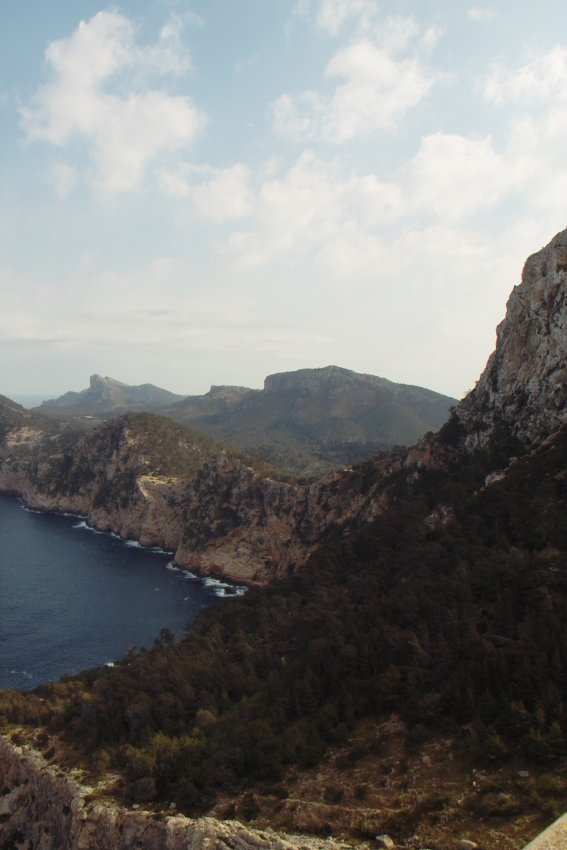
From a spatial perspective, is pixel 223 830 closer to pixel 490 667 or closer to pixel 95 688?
pixel 490 667

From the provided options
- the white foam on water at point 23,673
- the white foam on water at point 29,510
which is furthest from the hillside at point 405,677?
the white foam on water at point 29,510

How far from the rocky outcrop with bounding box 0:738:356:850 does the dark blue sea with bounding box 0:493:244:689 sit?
22184mm

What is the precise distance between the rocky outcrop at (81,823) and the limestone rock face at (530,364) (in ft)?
119

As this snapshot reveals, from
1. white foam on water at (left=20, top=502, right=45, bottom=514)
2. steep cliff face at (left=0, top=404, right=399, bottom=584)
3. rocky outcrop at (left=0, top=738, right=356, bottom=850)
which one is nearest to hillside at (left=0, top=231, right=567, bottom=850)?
rocky outcrop at (left=0, top=738, right=356, bottom=850)

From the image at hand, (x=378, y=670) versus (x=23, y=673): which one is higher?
(x=378, y=670)

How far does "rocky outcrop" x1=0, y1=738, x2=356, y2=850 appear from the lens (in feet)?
65.8

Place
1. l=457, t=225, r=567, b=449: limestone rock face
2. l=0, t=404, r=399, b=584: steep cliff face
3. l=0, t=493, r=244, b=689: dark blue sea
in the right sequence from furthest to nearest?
1. l=0, t=404, r=399, b=584: steep cliff face
2. l=0, t=493, r=244, b=689: dark blue sea
3. l=457, t=225, r=567, b=449: limestone rock face

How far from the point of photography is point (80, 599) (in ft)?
256

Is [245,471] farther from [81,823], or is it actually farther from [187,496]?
[81,823]

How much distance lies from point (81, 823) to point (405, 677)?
1622 centimetres

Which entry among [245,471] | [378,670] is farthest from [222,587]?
[378,670]

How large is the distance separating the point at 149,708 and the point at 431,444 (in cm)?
4046

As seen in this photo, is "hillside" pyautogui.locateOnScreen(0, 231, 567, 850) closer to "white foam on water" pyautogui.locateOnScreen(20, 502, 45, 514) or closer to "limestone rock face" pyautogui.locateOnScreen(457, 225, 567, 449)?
"limestone rock face" pyautogui.locateOnScreen(457, 225, 567, 449)

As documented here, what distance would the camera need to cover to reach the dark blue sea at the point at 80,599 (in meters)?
59.9
